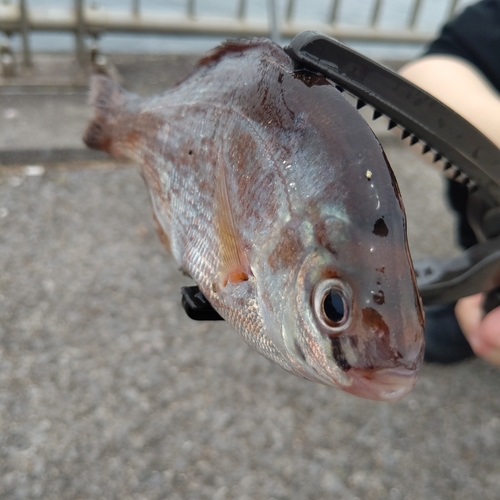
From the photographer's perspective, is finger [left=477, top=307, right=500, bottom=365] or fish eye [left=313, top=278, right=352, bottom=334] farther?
finger [left=477, top=307, right=500, bottom=365]

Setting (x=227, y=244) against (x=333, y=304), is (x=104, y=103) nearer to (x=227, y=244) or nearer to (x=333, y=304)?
(x=227, y=244)

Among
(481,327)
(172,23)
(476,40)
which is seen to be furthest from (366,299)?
(172,23)

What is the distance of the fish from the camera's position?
0.46 meters

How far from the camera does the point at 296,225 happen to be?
0.51 m

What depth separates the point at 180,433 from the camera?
149 centimetres

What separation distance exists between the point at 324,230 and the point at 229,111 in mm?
209

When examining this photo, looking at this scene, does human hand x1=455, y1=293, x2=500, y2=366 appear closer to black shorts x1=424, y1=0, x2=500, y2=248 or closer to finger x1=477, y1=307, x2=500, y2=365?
finger x1=477, y1=307, x2=500, y2=365

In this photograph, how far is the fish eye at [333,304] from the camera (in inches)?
18.6

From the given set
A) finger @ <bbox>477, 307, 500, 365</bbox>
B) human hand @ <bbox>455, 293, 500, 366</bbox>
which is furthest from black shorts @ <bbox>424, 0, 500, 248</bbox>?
finger @ <bbox>477, 307, 500, 365</bbox>

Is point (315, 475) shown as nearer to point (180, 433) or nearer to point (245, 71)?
point (180, 433)

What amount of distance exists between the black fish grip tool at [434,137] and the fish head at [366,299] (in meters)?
0.10

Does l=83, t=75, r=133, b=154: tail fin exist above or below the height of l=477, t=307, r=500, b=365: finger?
above

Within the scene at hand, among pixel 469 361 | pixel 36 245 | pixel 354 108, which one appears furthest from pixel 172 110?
pixel 469 361

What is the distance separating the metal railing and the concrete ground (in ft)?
2.71
